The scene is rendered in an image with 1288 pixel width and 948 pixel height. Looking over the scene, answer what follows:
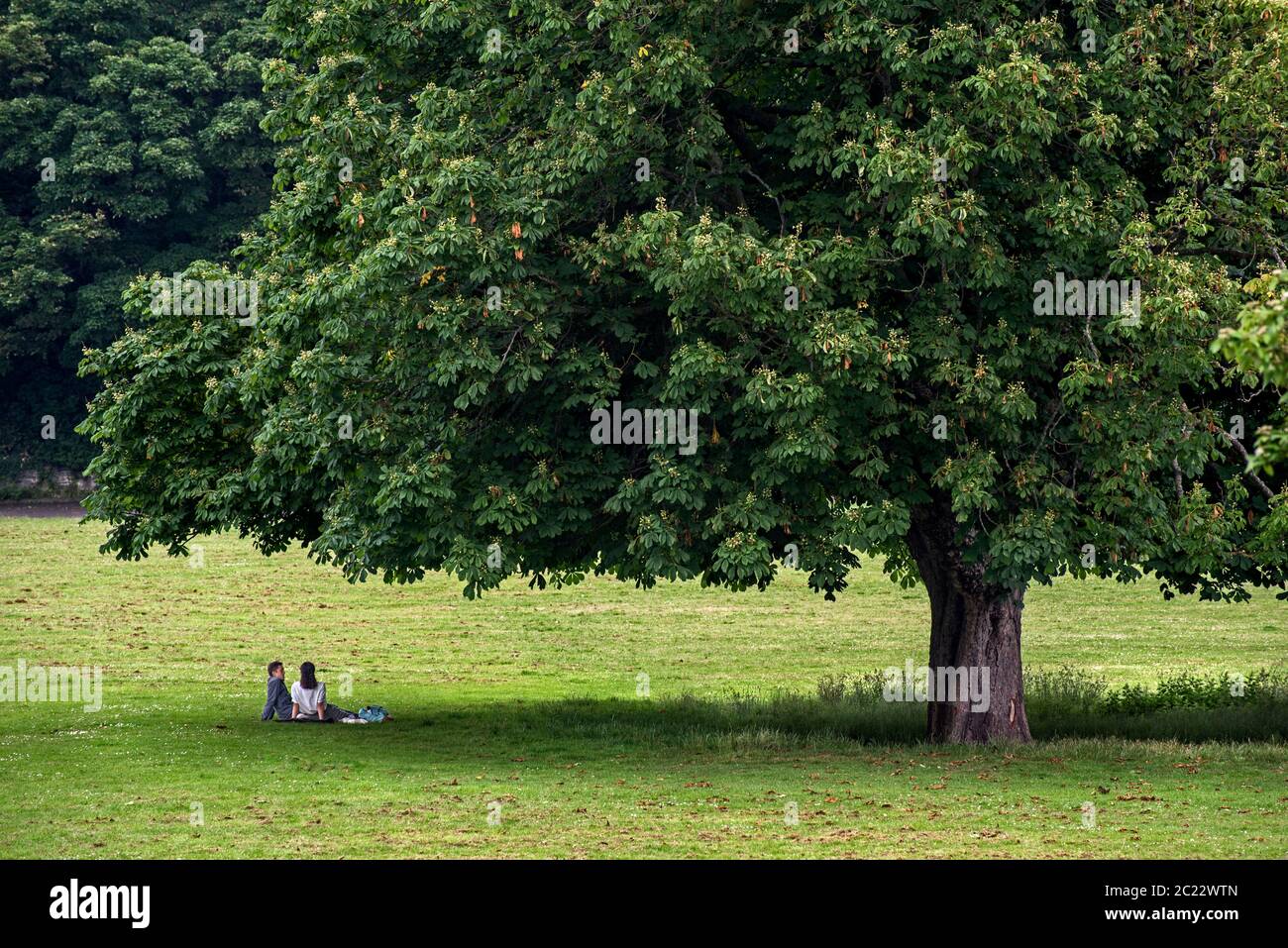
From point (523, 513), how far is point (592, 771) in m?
4.16

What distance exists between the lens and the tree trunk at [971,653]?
87.9 ft

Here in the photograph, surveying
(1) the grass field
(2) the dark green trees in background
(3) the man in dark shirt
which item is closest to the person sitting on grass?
(3) the man in dark shirt

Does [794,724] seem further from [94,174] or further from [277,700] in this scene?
[94,174]

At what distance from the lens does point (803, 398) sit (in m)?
21.2

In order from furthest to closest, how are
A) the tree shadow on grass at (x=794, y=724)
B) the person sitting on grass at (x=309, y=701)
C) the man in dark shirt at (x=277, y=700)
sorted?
the person sitting on grass at (x=309, y=701)
the man in dark shirt at (x=277, y=700)
the tree shadow on grass at (x=794, y=724)

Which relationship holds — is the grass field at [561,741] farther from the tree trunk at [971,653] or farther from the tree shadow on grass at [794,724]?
the tree trunk at [971,653]

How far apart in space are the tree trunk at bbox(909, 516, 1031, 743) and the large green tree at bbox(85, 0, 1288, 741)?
4.61 feet

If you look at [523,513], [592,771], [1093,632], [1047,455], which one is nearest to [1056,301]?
[1047,455]

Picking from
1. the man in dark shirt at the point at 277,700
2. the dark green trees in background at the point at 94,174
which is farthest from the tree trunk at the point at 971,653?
the dark green trees in background at the point at 94,174

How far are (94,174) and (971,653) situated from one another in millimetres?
56434

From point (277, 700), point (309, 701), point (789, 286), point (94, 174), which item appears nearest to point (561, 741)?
point (309, 701)

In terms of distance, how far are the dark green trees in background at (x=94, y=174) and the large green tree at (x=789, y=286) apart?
165ft

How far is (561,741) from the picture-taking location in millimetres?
28188

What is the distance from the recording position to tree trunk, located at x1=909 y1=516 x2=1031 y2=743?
26781 mm
